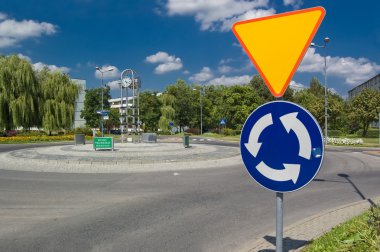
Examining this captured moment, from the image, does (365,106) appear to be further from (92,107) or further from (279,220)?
(92,107)

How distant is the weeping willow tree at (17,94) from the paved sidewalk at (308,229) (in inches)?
1411

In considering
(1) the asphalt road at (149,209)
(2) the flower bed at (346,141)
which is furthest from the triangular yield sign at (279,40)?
(2) the flower bed at (346,141)

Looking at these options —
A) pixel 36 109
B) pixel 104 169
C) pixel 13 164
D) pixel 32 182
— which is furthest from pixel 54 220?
pixel 36 109

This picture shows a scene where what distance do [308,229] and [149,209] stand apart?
349 cm

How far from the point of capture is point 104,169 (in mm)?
14117

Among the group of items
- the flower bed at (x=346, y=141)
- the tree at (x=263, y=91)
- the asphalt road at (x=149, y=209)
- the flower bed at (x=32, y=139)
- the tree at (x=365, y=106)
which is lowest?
the asphalt road at (x=149, y=209)

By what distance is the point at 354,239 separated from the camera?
432cm

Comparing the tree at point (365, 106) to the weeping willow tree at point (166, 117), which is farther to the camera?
the weeping willow tree at point (166, 117)

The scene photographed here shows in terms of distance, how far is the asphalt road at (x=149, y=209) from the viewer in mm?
5324

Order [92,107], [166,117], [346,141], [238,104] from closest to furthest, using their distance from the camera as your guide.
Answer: [346,141], [238,104], [166,117], [92,107]

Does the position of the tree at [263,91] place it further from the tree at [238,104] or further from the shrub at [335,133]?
the shrub at [335,133]

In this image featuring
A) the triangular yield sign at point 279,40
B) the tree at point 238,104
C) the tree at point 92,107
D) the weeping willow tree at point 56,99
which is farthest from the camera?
the tree at point 92,107

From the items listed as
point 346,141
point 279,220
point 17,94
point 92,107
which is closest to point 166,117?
point 92,107

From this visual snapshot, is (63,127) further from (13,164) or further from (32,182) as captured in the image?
(32,182)
